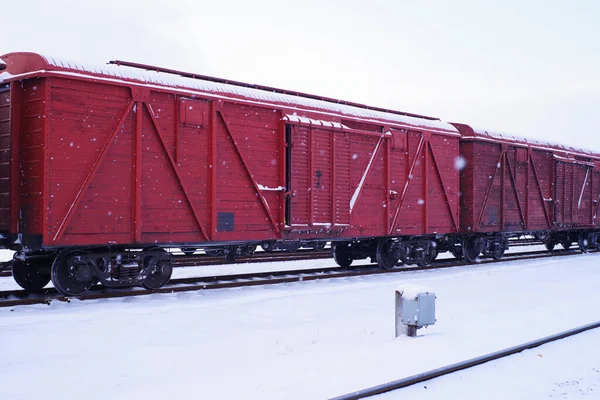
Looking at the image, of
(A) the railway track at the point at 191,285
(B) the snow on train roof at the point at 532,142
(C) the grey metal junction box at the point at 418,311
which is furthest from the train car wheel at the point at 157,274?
(B) the snow on train roof at the point at 532,142

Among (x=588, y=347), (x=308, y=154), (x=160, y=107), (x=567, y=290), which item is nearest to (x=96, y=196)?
(x=160, y=107)

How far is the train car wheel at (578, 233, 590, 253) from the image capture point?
24.5 meters

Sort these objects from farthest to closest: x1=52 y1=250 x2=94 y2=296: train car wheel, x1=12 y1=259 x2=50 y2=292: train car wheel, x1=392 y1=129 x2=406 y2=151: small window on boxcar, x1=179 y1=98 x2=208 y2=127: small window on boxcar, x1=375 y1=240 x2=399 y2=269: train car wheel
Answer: x1=375 y1=240 x2=399 y2=269: train car wheel
x1=392 y1=129 x2=406 y2=151: small window on boxcar
x1=179 y1=98 x2=208 y2=127: small window on boxcar
x1=12 y1=259 x2=50 y2=292: train car wheel
x1=52 y1=250 x2=94 y2=296: train car wheel

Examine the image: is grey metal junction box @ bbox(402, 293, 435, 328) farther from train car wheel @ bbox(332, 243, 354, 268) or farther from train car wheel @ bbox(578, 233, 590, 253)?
train car wheel @ bbox(578, 233, 590, 253)

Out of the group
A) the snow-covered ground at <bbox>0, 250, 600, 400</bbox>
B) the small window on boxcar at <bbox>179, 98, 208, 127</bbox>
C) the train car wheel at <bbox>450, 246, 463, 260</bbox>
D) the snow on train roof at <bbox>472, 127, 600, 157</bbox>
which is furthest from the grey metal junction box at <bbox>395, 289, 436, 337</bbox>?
the snow on train roof at <bbox>472, 127, 600, 157</bbox>

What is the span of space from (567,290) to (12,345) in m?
10.5

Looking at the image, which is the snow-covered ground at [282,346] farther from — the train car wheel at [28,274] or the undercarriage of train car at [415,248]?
the undercarriage of train car at [415,248]

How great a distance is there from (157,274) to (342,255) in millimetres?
6787

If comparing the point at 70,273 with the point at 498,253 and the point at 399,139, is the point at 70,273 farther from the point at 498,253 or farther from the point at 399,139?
the point at 498,253

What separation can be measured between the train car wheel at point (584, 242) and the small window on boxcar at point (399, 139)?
1314 centimetres

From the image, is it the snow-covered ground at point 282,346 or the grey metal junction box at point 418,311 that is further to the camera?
the grey metal junction box at point 418,311

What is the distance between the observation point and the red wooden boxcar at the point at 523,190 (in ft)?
59.7

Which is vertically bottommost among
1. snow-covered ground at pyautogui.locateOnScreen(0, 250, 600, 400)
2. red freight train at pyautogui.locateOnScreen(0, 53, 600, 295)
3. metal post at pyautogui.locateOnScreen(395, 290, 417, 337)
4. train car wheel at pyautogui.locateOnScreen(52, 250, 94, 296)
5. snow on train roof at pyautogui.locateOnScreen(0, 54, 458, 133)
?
snow-covered ground at pyautogui.locateOnScreen(0, 250, 600, 400)

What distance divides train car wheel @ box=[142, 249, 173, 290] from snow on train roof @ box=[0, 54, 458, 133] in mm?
3490
